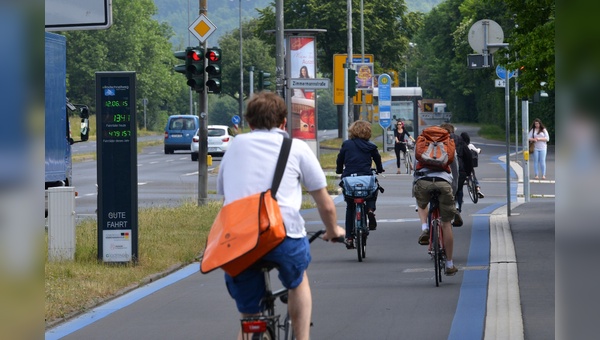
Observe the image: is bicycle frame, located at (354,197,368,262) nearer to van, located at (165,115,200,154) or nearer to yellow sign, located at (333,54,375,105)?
yellow sign, located at (333,54,375,105)

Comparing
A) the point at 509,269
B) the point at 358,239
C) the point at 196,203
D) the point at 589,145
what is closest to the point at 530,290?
the point at 509,269

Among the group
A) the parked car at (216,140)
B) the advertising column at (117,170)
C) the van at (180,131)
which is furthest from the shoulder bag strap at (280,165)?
the van at (180,131)

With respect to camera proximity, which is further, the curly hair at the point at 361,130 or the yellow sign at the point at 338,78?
the yellow sign at the point at 338,78

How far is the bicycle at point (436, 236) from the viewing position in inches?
435

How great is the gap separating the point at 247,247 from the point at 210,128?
47682 millimetres

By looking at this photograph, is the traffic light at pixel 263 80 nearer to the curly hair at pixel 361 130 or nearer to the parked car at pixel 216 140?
the curly hair at pixel 361 130

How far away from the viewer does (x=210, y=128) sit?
5188 centimetres

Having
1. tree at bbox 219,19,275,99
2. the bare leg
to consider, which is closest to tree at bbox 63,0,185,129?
tree at bbox 219,19,275,99

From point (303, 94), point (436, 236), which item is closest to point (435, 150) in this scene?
point (436, 236)

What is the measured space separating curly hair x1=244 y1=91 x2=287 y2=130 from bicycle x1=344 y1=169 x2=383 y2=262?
29.2 feet

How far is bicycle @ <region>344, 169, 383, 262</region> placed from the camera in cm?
1391

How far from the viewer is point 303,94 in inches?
1332

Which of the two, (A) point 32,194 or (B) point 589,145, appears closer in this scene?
(B) point 589,145

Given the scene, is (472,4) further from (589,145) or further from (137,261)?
(589,145)
